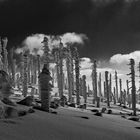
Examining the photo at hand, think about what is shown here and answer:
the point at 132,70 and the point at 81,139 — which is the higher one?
the point at 132,70

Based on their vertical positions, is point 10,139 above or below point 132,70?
below

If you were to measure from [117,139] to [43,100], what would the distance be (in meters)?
9.02

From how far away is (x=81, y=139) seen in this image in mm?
6020

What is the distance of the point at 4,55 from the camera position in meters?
58.8

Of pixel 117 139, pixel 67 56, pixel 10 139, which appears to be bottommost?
pixel 117 139

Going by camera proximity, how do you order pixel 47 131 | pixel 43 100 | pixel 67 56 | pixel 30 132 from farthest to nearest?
A: pixel 67 56, pixel 43 100, pixel 47 131, pixel 30 132

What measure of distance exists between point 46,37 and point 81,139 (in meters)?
43.0

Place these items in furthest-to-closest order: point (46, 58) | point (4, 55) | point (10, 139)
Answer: point (4, 55), point (46, 58), point (10, 139)

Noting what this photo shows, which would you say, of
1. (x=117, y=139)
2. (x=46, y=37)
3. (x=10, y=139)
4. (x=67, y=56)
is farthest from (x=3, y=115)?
(x=67, y=56)

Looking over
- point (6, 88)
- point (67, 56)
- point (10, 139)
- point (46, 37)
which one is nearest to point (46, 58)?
point (46, 37)

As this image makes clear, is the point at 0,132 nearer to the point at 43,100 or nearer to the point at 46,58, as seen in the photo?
the point at 43,100

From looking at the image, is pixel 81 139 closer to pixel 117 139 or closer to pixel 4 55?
pixel 117 139

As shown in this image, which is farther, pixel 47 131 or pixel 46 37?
pixel 46 37

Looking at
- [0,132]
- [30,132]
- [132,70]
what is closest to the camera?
[0,132]
